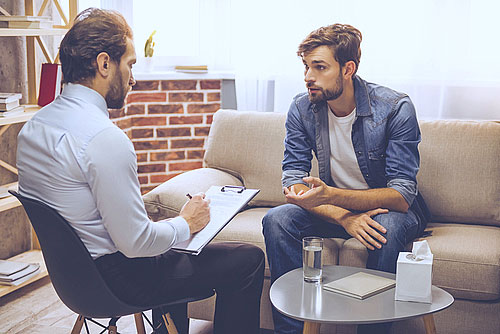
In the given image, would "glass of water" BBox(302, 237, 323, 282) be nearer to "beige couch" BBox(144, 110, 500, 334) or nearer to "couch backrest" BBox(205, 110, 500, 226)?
"beige couch" BBox(144, 110, 500, 334)

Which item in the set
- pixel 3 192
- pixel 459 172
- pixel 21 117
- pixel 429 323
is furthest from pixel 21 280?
pixel 459 172

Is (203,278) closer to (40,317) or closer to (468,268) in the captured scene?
(468,268)

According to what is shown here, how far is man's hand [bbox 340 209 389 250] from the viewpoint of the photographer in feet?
7.27

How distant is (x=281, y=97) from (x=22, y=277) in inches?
66.7

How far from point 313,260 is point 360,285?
159 millimetres

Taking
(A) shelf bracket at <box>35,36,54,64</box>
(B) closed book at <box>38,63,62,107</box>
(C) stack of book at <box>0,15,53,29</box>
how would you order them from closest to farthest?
(C) stack of book at <box>0,15,53,29</box> → (B) closed book at <box>38,63,62,107</box> → (A) shelf bracket at <box>35,36,54,64</box>

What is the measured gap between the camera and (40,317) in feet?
9.11

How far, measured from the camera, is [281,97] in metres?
3.64

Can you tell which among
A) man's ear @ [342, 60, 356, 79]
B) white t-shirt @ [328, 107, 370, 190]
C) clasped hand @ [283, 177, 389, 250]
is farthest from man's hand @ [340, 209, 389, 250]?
man's ear @ [342, 60, 356, 79]

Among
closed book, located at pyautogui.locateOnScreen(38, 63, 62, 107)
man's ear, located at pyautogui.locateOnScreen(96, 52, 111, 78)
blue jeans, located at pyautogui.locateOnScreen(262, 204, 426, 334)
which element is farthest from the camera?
closed book, located at pyautogui.locateOnScreen(38, 63, 62, 107)

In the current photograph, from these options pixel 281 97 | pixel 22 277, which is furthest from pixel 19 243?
pixel 281 97

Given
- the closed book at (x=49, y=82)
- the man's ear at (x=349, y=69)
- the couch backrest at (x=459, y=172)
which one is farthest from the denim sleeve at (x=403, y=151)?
the closed book at (x=49, y=82)

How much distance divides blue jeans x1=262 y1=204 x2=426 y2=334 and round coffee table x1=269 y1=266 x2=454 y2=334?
334mm

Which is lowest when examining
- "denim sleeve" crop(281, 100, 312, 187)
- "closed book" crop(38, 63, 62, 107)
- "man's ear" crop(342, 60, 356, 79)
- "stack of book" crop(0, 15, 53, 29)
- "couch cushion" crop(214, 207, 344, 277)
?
"couch cushion" crop(214, 207, 344, 277)
